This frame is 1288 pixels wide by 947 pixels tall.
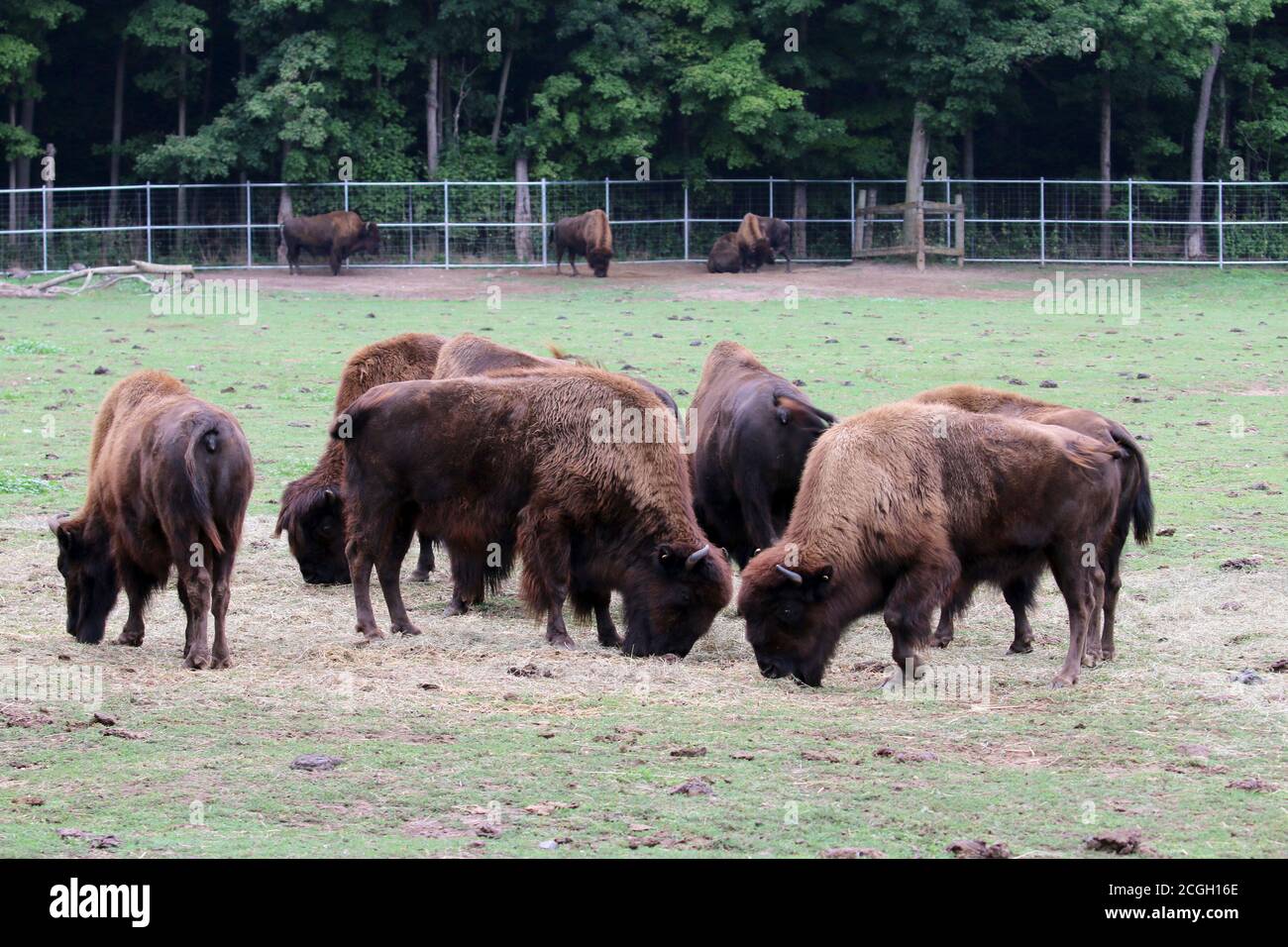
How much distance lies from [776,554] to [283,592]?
3.59 metres

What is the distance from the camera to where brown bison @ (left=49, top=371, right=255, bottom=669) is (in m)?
7.87

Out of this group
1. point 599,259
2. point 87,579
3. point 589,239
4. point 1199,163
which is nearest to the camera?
point 87,579

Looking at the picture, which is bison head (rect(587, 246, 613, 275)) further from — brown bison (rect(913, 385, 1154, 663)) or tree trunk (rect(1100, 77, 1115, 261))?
brown bison (rect(913, 385, 1154, 663))

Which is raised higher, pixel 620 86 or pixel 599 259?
pixel 620 86

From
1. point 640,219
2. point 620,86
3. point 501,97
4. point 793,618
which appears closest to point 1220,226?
point 640,219

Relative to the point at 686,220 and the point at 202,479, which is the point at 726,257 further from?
the point at 202,479

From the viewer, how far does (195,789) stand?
585 centimetres

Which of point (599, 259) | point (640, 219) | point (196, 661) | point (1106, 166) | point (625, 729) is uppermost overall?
point (1106, 166)

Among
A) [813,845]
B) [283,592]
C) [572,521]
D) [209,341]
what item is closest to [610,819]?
[813,845]

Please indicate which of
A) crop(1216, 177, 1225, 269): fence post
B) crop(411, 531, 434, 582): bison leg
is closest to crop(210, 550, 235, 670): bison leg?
crop(411, 531, 434, 582): bison leg

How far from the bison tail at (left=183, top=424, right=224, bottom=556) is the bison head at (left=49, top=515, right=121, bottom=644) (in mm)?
911

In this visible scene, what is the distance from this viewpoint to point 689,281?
31891mm

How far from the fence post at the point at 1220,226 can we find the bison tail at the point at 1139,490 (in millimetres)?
27298

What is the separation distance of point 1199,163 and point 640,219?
43.6 ft
